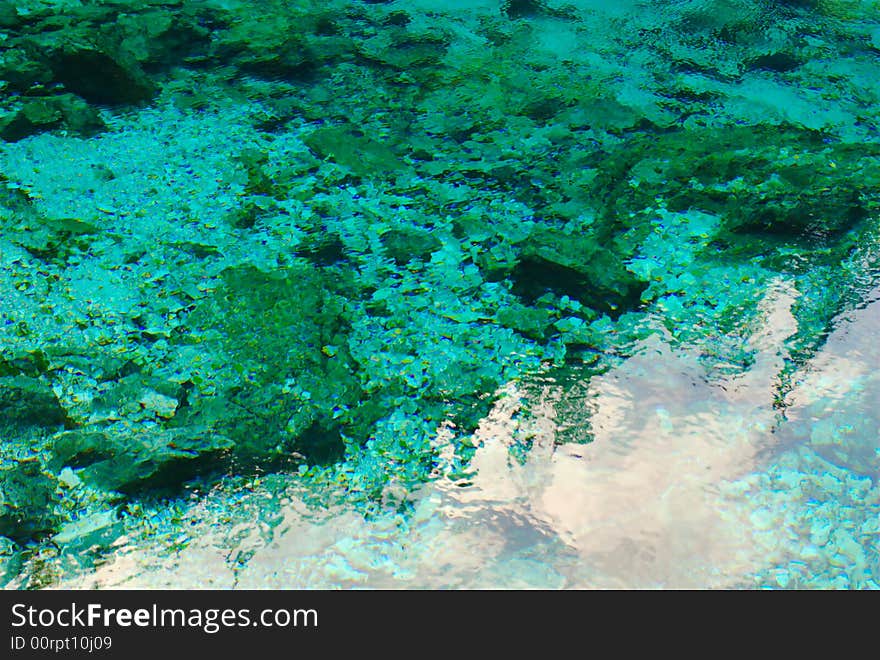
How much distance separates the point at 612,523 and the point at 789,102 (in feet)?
5.73

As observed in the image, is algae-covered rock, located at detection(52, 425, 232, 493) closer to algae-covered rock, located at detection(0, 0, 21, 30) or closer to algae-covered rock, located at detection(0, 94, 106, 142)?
algae-covered rock, located at detection(0, 94, 106, 142)

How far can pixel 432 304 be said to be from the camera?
6.07 ft

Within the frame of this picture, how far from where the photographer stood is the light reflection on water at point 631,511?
132cm

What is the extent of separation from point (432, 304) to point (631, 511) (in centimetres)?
62

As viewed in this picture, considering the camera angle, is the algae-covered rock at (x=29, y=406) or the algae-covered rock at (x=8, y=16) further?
the algae-covered rock at (x=8, y=16)

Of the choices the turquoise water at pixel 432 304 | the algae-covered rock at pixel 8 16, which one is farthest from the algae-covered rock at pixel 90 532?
the algae-covered rock at pixel 8 16

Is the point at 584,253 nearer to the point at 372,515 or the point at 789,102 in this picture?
the point at 372,515

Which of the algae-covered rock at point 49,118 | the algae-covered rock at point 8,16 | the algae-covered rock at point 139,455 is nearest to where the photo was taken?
the algae-covered rock at point 139,455

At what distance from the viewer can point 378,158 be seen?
2.34 m

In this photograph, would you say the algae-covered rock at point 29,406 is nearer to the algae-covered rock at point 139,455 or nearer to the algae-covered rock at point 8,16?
the algae-covered rock at point 139,455

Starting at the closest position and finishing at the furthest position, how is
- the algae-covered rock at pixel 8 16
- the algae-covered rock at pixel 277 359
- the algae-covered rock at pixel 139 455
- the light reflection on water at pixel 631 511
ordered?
the light reflection on water at pixel 631 511 < the algae-covered rock at pixel 139 455 < the algae-covered rock at pixel 277 359 < the algae-covered rock at pixel 8 16

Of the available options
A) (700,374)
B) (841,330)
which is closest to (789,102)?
(841,330)

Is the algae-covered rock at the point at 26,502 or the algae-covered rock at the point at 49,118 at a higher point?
the algae-covered rock at the point at 49,118

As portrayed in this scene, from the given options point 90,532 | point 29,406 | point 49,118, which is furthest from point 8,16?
point 90,532
